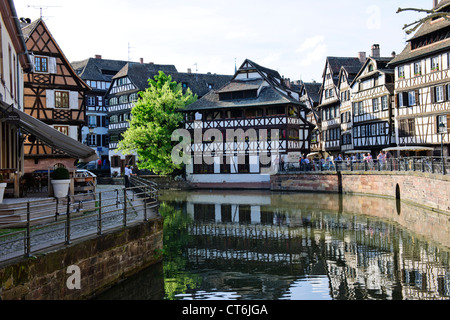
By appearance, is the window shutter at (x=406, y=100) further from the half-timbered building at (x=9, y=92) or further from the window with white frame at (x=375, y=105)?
the half-timbered building at (x=9, y=92)

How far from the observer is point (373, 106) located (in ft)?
156

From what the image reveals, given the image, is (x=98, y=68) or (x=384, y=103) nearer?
(x=384, y=103)

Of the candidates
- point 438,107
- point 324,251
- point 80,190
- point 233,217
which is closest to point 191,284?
point 324,251

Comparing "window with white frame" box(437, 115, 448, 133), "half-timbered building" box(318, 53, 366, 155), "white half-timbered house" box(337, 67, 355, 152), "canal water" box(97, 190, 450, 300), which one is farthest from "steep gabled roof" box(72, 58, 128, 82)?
"canal water" box(97, 190, 450, 300)

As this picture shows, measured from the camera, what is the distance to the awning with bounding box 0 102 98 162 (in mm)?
14617

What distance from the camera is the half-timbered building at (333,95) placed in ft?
179

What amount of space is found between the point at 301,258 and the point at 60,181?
7.64m

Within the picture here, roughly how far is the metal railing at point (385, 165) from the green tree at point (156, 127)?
1178 centimetres

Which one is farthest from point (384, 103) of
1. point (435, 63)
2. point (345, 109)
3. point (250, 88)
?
point (250, 88)

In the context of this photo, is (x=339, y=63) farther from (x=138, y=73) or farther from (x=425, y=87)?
(x=138, y=73)

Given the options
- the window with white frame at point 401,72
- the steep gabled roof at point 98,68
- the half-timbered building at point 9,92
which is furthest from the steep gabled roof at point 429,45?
the steep gabled roof at point 98,68

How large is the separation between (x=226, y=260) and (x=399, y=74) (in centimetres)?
3286

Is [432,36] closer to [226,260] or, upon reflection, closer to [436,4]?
[436,4]
